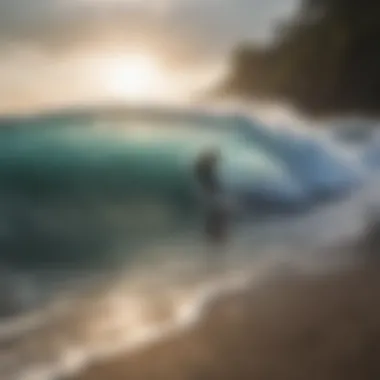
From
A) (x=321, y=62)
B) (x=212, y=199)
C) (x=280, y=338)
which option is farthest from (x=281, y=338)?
(x=321, y=62)

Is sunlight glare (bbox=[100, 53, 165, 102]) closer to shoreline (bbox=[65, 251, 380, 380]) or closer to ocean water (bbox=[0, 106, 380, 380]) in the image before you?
ocean water (bbox=[0, 106, 380, 380])

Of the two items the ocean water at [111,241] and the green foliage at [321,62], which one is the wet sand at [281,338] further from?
the green foliage at [321,62]

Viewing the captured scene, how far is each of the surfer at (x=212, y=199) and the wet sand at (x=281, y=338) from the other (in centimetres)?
10

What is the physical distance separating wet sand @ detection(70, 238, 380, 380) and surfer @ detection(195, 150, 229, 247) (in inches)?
4.0

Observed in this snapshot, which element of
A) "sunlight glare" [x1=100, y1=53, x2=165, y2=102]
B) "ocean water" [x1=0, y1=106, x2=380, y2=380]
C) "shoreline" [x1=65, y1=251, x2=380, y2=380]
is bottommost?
"shoreline" [x1=65, y1=251, x2=380, y2=380]

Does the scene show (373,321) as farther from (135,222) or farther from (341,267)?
(135,222)

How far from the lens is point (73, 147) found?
1045 mm

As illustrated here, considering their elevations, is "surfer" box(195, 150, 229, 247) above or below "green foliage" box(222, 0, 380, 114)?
below

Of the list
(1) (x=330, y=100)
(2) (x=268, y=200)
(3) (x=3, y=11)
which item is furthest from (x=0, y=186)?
(1) (x=330, y=100)

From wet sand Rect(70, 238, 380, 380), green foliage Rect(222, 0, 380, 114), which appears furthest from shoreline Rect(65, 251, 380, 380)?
green foliage Rect(222, 0, 380, 114)

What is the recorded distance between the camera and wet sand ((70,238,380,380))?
1.00 metres

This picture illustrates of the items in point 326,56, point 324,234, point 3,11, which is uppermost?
point 3,11

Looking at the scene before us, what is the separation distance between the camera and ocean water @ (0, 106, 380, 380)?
1000 millimetres

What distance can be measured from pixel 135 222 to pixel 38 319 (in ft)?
0.68
